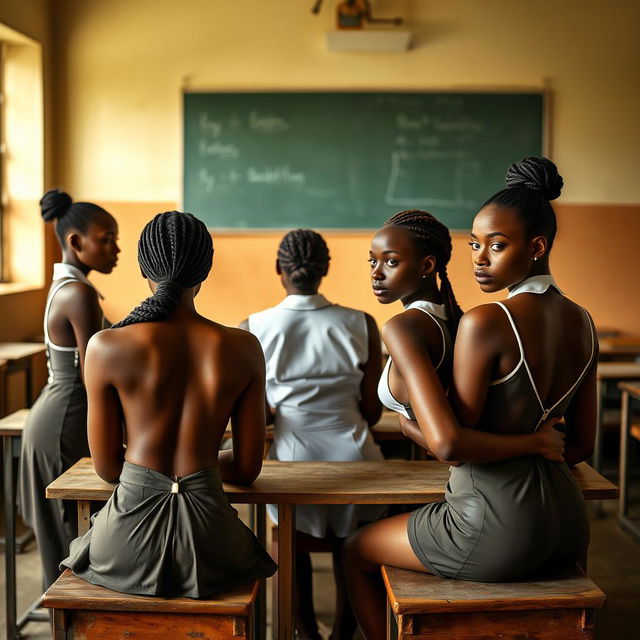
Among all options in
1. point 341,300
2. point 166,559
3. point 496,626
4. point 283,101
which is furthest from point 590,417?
point 283,101

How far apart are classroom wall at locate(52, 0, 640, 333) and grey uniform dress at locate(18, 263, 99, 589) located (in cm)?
290

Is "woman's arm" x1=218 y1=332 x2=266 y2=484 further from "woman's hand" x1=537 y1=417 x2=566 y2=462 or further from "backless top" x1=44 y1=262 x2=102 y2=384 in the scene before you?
"backless top" x1=44 y1=262 x2=102 y2=384

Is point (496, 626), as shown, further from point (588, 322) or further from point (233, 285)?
point (233, 285)

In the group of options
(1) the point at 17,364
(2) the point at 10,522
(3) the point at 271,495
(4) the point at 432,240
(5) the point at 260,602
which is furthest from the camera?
(1) the point at 17,364

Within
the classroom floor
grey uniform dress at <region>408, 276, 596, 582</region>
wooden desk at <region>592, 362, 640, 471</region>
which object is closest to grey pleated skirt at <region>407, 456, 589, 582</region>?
grey uniform dress at <region>408, 276, 596, 582</region>

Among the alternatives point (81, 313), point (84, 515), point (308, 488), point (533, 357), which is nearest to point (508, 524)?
point (533, 357)

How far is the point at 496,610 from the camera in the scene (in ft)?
5.49

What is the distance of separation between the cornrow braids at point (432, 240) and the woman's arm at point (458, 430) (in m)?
0.28

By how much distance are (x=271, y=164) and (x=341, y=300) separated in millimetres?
1038

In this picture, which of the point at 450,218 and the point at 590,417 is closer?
the point at 590,417

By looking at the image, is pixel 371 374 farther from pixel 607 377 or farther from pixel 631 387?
pixel 607 377

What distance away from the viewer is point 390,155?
5.41m

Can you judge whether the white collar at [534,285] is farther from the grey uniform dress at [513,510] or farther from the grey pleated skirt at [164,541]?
the grey pleated skirt at [164,541]

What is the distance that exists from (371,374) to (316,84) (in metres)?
3.26
